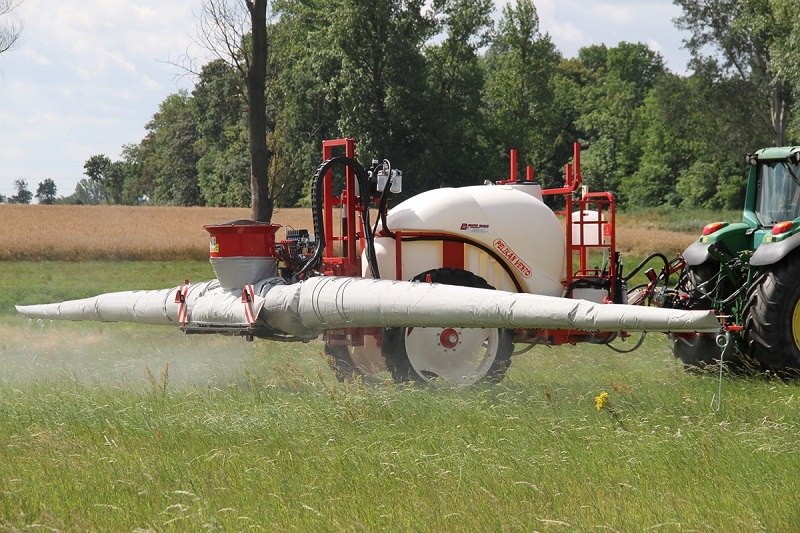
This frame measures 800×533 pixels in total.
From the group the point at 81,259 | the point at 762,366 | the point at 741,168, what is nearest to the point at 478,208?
the point at 762,366

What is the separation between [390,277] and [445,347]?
36.4 inches

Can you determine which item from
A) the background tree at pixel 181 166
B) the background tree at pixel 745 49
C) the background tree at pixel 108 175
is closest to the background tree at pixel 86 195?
the background tree at pixel 108 175

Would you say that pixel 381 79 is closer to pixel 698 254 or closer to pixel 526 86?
pixel 526 86

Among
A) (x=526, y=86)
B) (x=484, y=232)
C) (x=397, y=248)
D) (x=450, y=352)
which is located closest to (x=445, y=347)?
(x=450, y=352)

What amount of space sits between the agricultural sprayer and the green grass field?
1.92ft

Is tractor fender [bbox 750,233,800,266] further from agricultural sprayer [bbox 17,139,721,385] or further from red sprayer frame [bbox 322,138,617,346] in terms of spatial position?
red sprayer frame [bbox 322,138,617,346]

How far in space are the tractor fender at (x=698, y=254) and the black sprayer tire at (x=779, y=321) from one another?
4.88 ft

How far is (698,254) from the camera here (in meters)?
11.7

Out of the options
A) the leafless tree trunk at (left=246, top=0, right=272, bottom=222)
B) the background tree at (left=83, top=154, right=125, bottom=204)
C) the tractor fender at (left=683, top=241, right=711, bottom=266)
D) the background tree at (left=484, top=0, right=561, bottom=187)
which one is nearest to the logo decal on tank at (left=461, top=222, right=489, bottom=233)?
the tractor fender at (left=683, top=241, right=711, bottom=266)

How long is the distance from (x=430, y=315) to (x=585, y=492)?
123 inches

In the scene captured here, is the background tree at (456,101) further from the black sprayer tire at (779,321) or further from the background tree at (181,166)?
the black sprayer tire at (779,321)

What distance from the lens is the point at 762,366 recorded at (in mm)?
10219

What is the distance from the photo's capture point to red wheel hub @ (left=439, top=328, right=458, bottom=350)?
10570mm

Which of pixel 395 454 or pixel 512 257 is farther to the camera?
pixel 512 257
